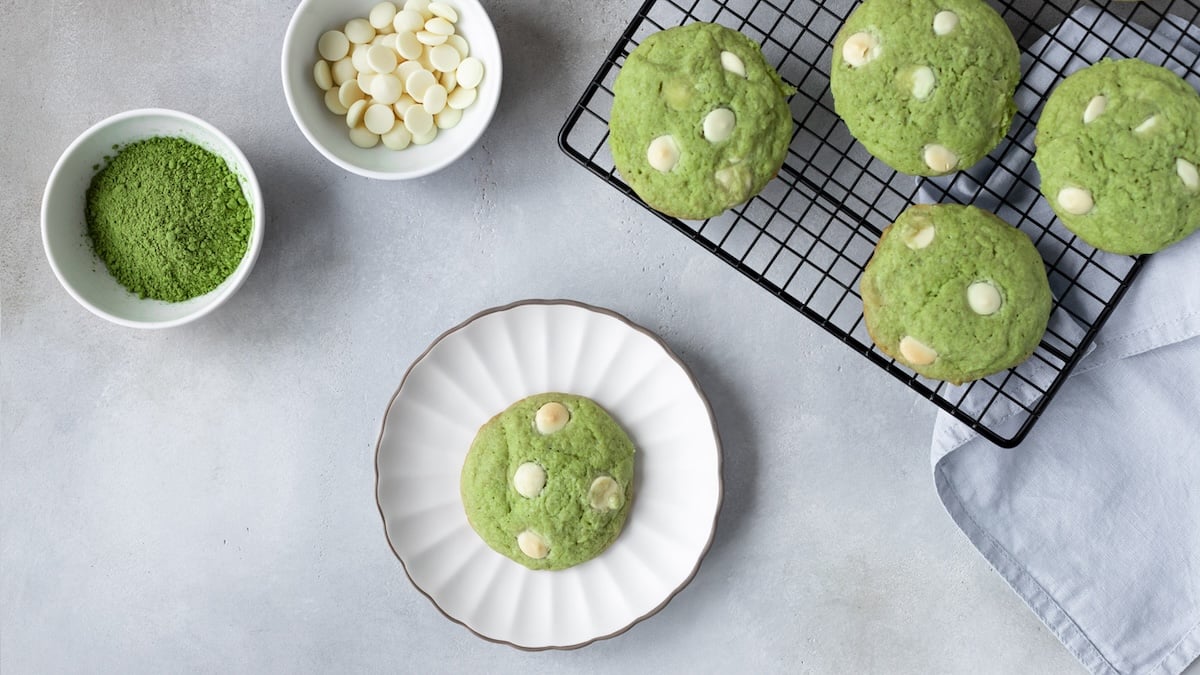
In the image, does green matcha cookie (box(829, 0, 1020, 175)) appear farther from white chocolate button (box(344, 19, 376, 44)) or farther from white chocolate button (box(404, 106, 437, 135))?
white chocolate button (box(344, 19, 376, 44))

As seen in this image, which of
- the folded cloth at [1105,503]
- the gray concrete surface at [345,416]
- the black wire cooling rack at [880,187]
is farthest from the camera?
the gray concrete surface at [345,416]

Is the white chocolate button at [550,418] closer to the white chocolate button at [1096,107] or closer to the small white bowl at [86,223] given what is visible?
the small white bowl at [86,223]

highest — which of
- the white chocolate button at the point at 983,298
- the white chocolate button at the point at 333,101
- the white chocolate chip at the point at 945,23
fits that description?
the white chocolate chip at the point at 945,23

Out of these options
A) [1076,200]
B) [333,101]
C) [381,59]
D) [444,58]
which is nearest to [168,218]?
[333,101]

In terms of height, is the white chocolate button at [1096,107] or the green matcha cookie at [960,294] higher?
the white chocolate button at [1096,107]

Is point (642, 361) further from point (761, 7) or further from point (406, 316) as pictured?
point (761, 7)

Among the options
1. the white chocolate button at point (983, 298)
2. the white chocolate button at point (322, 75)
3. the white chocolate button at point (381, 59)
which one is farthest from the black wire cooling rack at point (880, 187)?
the white chocolate button at point (322, 75)

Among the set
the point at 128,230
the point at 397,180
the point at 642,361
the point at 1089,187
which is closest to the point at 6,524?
the point at 128,230

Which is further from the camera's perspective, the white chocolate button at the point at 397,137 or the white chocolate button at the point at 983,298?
the white chocolate button at the point at 397,137
